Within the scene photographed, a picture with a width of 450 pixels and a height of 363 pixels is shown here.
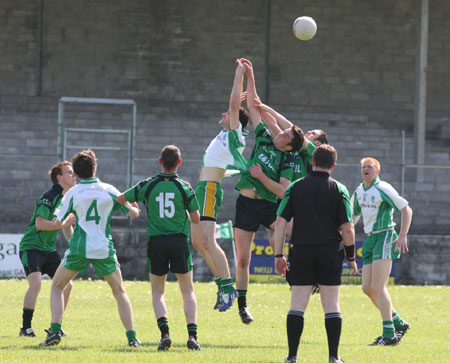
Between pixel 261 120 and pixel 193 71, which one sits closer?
pixel 261 120

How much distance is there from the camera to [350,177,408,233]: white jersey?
9.72 meters

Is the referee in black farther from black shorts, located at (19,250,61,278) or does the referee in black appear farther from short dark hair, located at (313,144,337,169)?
black shorts, located at (19,250,61,278)

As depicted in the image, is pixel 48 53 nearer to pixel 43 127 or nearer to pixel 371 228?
pixel 43 127

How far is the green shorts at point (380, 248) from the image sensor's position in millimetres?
9688

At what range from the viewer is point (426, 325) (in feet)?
39.2

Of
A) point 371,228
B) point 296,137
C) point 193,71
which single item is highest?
point 193,71

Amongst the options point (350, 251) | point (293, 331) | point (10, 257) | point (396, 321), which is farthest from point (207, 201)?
point (10, 257)

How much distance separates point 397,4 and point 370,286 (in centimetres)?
2148

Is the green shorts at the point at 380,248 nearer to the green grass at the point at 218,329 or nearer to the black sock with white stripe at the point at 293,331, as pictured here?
the green grass at the point at 218,329

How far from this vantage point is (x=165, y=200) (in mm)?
8289

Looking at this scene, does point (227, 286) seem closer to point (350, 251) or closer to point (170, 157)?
point (170, 157)

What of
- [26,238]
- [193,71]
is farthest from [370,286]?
[193,71]

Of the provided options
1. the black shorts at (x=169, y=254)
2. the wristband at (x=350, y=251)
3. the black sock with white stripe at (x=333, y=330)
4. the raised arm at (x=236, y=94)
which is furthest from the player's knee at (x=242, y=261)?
the black sock with white stripe at (x=333, y=330)

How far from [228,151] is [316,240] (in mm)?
3191
